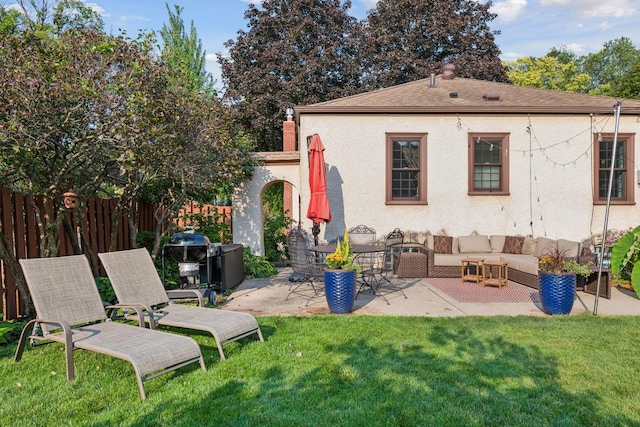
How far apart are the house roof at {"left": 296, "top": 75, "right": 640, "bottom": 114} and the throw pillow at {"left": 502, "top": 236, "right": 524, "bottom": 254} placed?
311 cm

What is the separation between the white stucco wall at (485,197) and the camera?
11.1m

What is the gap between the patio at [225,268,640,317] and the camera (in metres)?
6.67

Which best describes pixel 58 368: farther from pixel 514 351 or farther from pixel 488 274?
pixel 488 274

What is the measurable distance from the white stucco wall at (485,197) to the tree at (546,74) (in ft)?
76.3

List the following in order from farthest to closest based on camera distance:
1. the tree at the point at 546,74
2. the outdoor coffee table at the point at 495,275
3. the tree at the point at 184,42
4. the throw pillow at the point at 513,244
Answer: the tree at the point at 546,74, the tree at the point at 184,42, the throw pillow at the point at 513,244, the outdoor coffee table at the point at 495,275

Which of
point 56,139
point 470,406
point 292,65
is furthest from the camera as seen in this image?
point 292,65

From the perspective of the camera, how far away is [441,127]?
36.5 ft

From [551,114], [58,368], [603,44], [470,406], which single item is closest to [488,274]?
A: [551,114]

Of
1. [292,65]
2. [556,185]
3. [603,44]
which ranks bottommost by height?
[556,185]

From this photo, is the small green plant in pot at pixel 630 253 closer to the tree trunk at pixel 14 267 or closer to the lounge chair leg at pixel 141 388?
the lounge chair leg at pixel 141 388

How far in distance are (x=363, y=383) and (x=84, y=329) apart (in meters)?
2.81

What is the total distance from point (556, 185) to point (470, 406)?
9269 mm

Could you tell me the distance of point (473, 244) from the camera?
10.5 metres

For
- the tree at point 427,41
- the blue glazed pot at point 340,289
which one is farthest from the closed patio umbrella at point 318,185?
the tree at point 427,41
